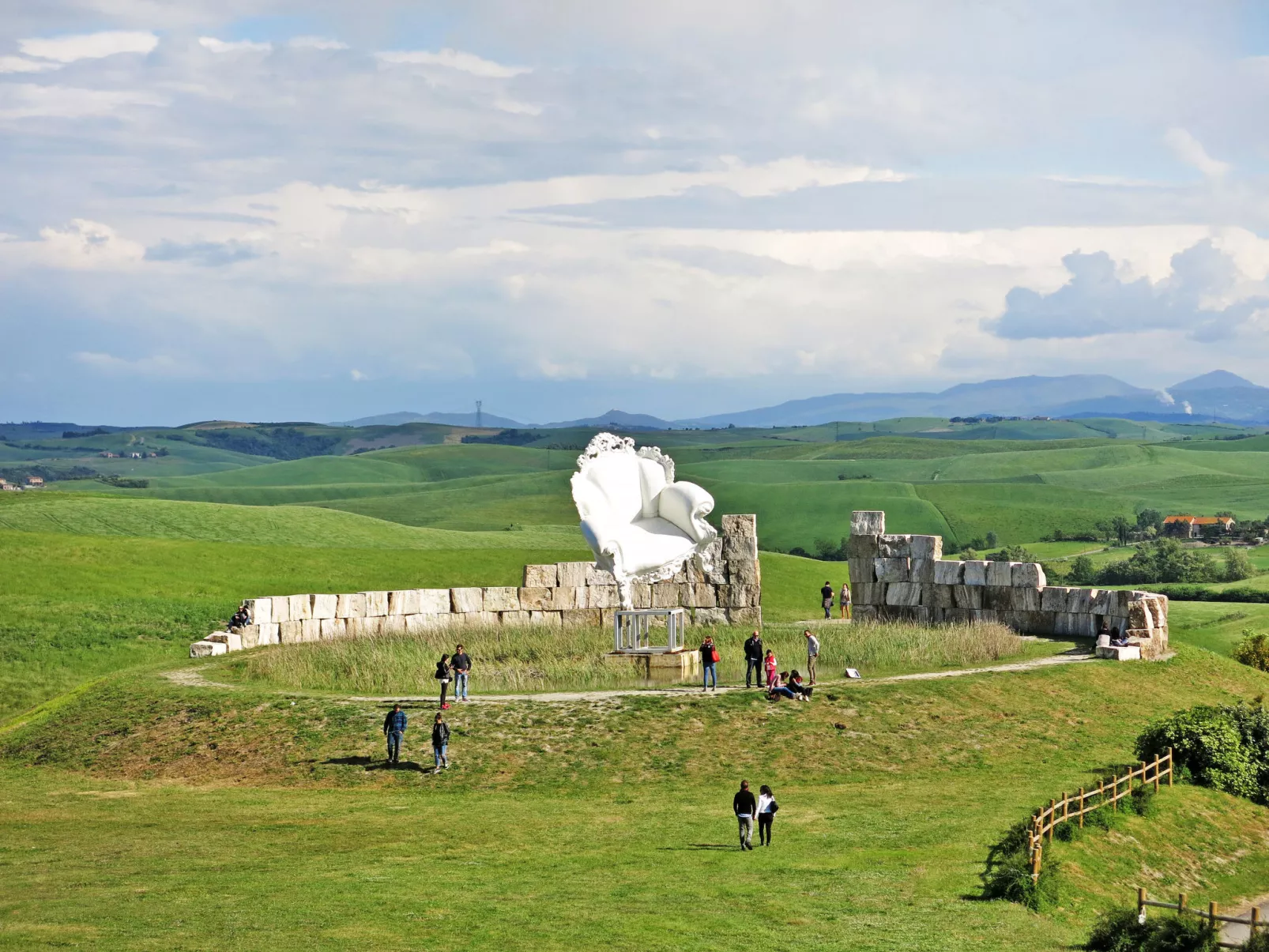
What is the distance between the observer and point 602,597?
46156 mm

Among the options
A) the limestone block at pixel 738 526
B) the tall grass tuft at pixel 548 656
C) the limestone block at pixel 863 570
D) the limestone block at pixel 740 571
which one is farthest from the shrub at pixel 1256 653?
the limestone block at pixel 738 526

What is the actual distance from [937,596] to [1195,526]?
82.3 metres

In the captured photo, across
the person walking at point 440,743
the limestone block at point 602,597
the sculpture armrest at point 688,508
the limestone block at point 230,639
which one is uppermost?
the sculpture armrest at point 688,508

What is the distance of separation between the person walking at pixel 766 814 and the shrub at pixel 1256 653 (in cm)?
2763

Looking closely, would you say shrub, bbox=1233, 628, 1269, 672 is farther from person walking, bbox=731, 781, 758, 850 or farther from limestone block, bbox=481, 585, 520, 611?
person walking, bbox=731, 781, 758, 850

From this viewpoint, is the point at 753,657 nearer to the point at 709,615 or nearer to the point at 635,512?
the point at 635,512

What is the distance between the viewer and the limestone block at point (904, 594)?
4775 centimetres

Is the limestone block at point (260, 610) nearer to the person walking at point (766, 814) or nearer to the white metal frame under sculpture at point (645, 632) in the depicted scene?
the white metal frame under sculpture at point (645, 632)

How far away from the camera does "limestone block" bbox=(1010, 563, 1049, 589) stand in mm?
45219

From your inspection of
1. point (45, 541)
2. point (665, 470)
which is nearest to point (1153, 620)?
point (665, 470)

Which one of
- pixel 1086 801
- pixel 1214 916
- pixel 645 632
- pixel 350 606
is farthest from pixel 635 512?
pixel 1214 916

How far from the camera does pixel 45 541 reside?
173 ft

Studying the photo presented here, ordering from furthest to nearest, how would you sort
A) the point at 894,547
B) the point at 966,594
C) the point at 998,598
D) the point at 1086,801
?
1. the point at 894,547
2. the point at 966,594
3. the point at 998,598
4. the point at 1086,801

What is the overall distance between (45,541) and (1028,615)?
33.1m
